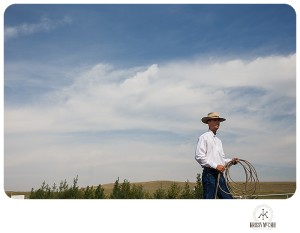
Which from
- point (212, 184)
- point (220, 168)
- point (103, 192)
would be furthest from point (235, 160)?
point (103, 192)

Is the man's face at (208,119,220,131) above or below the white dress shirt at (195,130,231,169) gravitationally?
above

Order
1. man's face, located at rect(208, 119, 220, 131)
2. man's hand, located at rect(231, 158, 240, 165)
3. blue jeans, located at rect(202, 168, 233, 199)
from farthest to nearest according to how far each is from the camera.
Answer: man's face, located at rect(208, 119, 220, 131) < man's hand, located at rect(231, 158, 240, 165) < blue jeans, located at rect(202, 168, 233, 199)

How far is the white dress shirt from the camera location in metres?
6.81

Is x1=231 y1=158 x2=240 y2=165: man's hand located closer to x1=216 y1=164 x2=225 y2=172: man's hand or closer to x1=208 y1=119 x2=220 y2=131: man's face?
A: x1=216 y1=164 x2=225 y2=172: man's hand

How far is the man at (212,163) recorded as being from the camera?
22.2 ft

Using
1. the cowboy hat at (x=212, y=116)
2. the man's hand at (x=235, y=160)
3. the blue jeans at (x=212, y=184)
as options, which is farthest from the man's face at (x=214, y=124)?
the blue jeans at (x=212, y=184)

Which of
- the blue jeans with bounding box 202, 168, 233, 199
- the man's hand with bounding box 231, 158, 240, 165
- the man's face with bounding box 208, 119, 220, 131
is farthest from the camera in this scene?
the man's face with bounding box 208, 119, 220, 131

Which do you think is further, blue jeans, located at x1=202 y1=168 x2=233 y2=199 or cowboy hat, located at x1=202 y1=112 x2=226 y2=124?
cowboy hat, located at x1=202 y1=112 x2=226 y2=124

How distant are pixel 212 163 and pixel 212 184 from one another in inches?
12.4

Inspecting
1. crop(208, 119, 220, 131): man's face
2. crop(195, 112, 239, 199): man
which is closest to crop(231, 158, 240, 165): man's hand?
crop(195, 112, 239, 199): man
